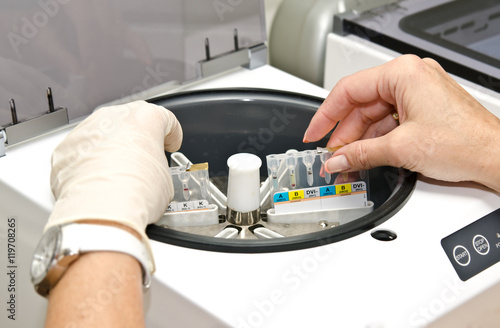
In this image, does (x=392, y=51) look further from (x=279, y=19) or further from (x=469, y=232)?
(x=469, y=232)

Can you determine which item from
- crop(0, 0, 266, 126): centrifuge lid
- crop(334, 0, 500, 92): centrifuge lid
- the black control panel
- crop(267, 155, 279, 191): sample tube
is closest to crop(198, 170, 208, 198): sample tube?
crop(267, 155, 279, 191): sample tube

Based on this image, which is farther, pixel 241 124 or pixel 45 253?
pixel 241 124

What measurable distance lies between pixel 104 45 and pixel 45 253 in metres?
0.52

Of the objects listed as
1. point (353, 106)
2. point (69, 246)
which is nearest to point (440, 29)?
point (353, 106)

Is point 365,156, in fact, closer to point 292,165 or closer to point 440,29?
point 292,165

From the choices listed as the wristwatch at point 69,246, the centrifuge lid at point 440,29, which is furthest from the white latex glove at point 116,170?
the centrifuge lid at point 440,29

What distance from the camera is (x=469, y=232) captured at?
909 millimetres

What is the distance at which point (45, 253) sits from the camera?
722 mm

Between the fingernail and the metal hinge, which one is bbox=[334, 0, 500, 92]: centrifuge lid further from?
the metal hinge

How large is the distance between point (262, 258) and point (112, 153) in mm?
246

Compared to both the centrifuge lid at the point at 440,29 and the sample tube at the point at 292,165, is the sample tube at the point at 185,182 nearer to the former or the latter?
the sample tube at the point at 292,165

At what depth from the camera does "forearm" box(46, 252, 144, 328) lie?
67cm

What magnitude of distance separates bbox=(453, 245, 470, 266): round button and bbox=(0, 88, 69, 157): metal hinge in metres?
0.71

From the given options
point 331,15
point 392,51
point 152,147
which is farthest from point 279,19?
point 152,147
